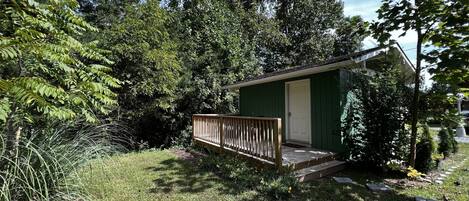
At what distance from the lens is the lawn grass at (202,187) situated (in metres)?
3.98

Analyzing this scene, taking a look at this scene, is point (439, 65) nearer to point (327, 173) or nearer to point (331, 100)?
point (331, 100)

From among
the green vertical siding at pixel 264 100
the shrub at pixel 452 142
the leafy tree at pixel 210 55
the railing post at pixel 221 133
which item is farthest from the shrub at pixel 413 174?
the leafy tree at pixel 210 55

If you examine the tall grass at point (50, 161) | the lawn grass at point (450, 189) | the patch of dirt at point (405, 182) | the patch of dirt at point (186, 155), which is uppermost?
the tall grass at point (50, 161)

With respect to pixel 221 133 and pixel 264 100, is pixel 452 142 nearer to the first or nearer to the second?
pixel 264 100

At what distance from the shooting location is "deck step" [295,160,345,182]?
16.7ft

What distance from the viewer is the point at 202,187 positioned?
4.78 m

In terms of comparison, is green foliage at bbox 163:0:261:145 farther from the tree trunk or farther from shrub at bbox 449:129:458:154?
shrub at bbox 449:129:458:154

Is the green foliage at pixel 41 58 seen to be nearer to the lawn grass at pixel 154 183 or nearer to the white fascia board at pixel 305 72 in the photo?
the lawn grass at pixel 154 183

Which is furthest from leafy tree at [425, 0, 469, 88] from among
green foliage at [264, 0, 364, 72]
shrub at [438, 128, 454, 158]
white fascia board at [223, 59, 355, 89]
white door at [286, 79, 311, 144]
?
green foliage at [264, 0, 364, 72]

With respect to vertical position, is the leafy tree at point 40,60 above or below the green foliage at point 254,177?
above

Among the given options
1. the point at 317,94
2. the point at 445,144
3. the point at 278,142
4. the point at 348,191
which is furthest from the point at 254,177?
the point at 445,144

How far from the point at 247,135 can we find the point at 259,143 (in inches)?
18.5

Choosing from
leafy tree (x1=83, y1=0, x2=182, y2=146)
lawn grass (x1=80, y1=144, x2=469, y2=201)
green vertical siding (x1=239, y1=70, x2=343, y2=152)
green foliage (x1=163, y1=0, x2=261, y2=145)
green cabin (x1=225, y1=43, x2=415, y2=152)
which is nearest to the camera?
lawn grass (x1=80, y1=144, x2=469, y2=201)

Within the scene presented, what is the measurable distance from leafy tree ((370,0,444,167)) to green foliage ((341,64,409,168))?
10.8 inches
